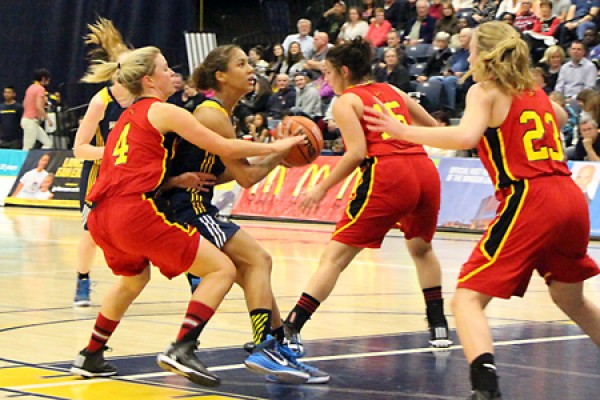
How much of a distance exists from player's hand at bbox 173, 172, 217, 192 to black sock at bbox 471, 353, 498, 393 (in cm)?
192

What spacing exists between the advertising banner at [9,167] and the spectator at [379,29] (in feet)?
21.9

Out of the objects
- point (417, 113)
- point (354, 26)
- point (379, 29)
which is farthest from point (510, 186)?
point (354, 26)

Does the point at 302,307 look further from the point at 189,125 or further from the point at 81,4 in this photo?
the point at 81,4

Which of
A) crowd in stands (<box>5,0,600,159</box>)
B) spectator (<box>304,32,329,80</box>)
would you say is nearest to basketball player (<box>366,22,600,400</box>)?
crowd in stands (<box>5,0,600,159</box>)

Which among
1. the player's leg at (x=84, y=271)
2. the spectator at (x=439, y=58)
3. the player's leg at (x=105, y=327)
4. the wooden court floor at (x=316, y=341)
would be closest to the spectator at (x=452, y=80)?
the spectator at (x=439, y=58)

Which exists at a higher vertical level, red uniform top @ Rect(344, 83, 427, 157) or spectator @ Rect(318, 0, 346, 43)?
red uniform top @ Rect(344, 83, 427, 157)

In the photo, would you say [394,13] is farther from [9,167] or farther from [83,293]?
[83,293]

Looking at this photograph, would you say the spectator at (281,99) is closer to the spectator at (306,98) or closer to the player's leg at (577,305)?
the spectator at (306,98)

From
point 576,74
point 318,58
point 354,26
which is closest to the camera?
point 576,74

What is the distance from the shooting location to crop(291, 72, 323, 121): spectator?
18.7 m

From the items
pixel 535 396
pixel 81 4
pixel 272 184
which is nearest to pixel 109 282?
pixel 535 396

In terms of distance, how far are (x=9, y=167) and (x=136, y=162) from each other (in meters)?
16.0

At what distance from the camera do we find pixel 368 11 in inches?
842

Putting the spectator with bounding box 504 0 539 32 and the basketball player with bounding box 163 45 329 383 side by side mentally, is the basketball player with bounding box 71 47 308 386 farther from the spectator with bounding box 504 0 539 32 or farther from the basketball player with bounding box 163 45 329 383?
the spectator with bounding box 504 0 539 32
